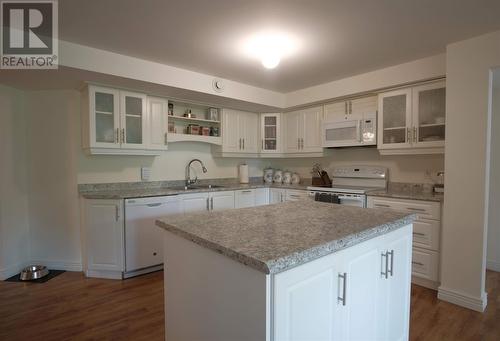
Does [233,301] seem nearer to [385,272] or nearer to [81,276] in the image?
[385,272]

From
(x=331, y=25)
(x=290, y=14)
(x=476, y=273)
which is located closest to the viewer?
(x=290, y=14)

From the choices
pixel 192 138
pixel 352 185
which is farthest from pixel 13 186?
pixel 352 185

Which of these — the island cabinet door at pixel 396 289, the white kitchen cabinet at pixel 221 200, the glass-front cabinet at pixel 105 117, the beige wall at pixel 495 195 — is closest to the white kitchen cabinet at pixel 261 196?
the white kitchen cabinet at pixel 221 200

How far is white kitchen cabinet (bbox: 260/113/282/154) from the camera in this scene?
14.5 ft

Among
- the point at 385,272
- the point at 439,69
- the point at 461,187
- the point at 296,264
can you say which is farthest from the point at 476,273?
the point at 296,264

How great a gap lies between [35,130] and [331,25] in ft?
11.2

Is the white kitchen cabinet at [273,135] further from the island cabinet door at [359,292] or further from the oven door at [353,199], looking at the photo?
the island cabinet door at [359,292]

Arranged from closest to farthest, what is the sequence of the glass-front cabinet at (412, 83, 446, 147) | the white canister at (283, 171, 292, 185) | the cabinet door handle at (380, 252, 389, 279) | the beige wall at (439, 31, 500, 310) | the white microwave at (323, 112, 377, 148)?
the cabinet door handle at (380, 252, 389, 279), the beige wall at (439, 31, 500, 310), the glass-front cabinet at (412, 83, 446, 147), the white microwave at (323, 112, 377, 148), the white canister at (283, 171, 292, 185)

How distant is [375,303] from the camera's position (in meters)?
1.43

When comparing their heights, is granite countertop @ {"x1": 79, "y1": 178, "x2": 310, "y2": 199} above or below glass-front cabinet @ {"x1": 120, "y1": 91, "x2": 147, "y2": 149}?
below

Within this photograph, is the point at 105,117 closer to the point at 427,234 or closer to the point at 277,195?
the point at 277,195

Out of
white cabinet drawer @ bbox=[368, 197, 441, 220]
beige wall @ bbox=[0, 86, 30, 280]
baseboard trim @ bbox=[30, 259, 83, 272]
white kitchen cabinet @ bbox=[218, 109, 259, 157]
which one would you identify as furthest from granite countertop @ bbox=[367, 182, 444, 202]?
beige wall @ bbox=[0, 86, 30, 280]

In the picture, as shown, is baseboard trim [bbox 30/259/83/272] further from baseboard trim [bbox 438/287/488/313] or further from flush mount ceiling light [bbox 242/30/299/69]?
baseboard trim [bbox 438/287/488/313]

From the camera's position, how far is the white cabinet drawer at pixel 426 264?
8.60ft
